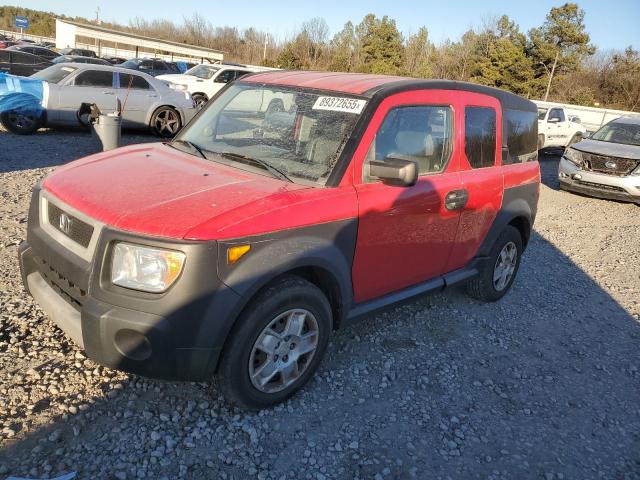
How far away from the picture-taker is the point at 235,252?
2.54 metres

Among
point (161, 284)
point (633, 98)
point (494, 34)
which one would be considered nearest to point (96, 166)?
point (161, 284)

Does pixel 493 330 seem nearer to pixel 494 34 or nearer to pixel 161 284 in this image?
pixel 161 284

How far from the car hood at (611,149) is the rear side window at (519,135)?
6204mm

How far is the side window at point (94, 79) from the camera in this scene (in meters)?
11.0

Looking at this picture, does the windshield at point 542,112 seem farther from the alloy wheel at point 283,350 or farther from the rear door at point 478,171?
the alloy wheel at point 283,350

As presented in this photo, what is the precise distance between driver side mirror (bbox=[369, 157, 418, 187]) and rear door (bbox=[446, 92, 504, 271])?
1.00 m

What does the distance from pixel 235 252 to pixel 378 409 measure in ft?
4.65

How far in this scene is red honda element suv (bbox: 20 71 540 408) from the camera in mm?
2496

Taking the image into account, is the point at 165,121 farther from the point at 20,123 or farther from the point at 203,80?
the point at 203,80

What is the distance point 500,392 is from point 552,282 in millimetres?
2744

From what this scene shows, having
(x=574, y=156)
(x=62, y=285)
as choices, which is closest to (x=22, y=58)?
(x=574, y=156)

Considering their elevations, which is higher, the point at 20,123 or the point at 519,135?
the point at 519,135

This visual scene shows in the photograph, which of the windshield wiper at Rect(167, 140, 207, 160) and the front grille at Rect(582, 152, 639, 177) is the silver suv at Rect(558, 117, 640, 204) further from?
the windshield wiper at Rect(167, 140, 207, 160)

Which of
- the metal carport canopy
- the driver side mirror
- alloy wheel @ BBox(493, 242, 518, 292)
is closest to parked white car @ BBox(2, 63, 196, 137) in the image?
alloy wheel @ BBox(493, 242, 518, 292)
